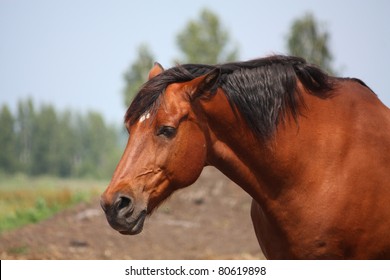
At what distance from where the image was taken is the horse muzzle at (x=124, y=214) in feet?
12.8

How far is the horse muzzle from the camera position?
12.8 feet

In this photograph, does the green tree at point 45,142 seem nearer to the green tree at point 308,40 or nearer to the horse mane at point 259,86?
the green tree at point 308,40

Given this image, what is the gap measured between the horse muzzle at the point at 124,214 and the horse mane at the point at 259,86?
0.60 m

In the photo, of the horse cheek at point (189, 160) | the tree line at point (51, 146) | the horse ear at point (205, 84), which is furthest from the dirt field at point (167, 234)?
the tree line at point (51, 146)

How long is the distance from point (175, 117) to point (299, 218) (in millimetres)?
1140

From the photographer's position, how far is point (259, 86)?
433 cm

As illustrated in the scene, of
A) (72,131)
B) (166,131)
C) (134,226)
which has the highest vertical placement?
(166,131)

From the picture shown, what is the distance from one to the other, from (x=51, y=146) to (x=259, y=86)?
56.7m

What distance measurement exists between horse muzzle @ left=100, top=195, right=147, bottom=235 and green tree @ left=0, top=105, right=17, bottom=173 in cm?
4730

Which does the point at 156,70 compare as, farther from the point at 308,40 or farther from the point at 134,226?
the point at 308,40

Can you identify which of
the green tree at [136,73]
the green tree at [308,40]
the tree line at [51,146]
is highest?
the green tree at [308,40]

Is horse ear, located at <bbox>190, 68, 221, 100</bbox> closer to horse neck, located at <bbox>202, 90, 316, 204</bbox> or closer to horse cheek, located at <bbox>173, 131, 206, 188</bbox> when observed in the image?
horse neck, located at <bbox>202, 90, 316, 204</bbox>

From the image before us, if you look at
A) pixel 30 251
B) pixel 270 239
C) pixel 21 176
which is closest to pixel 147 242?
pixel 30 251

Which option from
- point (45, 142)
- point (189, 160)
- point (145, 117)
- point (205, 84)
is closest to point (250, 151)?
point (189, 160)
